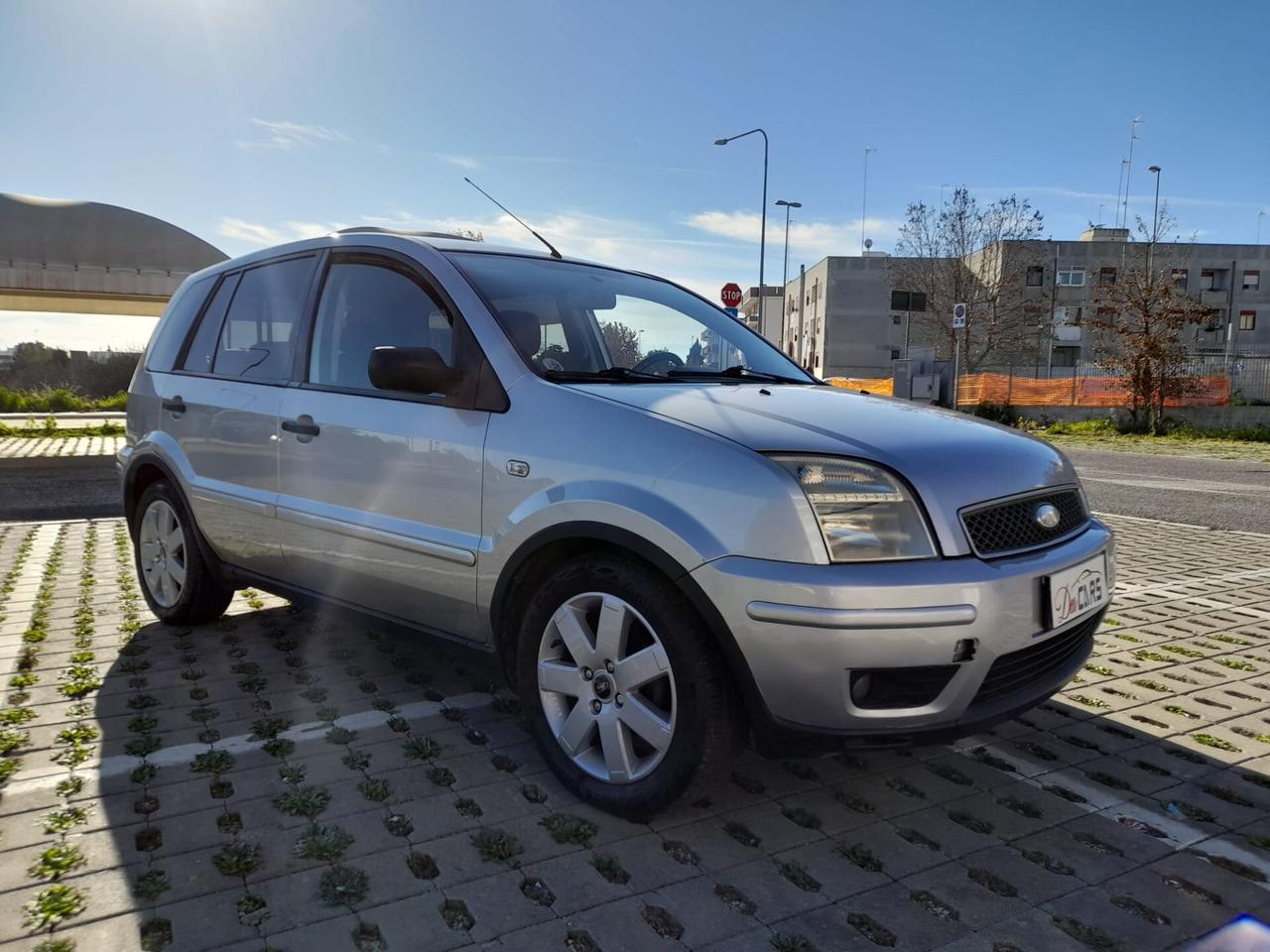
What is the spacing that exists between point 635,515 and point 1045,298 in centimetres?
5336

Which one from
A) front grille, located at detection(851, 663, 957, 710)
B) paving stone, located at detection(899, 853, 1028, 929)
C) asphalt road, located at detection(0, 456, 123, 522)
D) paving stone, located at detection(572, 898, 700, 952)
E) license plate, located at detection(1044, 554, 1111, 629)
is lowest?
asphalt road, located at detection(0, 456, 123, 522)

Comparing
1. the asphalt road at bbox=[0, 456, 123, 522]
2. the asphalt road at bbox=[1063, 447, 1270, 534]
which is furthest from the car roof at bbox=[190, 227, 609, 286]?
the asphalt road at bbox=[1063, 447, 1270, 534]

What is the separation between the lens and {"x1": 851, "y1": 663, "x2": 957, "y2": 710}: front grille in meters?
2.32

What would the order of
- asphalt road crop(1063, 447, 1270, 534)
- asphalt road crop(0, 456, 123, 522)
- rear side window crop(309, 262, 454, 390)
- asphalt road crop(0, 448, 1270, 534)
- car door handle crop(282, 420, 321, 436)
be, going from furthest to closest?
asphalt road crop(1063, 447, 1270, 534) → asphalt road crop(0, 448, 1270, 534) → asphalt road crop(0, 456, 123, 522) → car door handle crop(282, 420, 321, 436) → rear side window crop(309, 262, 454, 390)

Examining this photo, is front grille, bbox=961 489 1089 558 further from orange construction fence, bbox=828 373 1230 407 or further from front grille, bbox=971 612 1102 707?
orange construction fence, bbox=828 373 1230 407

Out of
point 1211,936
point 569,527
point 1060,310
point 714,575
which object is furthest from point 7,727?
point 1060,310

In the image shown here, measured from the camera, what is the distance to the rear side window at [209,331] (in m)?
4.31

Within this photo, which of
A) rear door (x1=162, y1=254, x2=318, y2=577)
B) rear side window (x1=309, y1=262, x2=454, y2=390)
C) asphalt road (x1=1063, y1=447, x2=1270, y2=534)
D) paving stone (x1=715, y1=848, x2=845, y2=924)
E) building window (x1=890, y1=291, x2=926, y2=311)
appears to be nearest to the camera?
paving stone (x1=715, y1=848, x2=845, y2=924)

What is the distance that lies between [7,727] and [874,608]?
10.1ft

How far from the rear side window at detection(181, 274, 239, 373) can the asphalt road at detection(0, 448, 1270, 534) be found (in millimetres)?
4687

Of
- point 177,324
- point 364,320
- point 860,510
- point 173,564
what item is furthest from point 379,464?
point 177,324

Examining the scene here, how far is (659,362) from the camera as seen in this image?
11.2 feet

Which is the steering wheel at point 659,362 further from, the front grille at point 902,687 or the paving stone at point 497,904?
the paving stone at point 497,904

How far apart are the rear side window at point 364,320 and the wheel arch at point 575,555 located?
876mm
